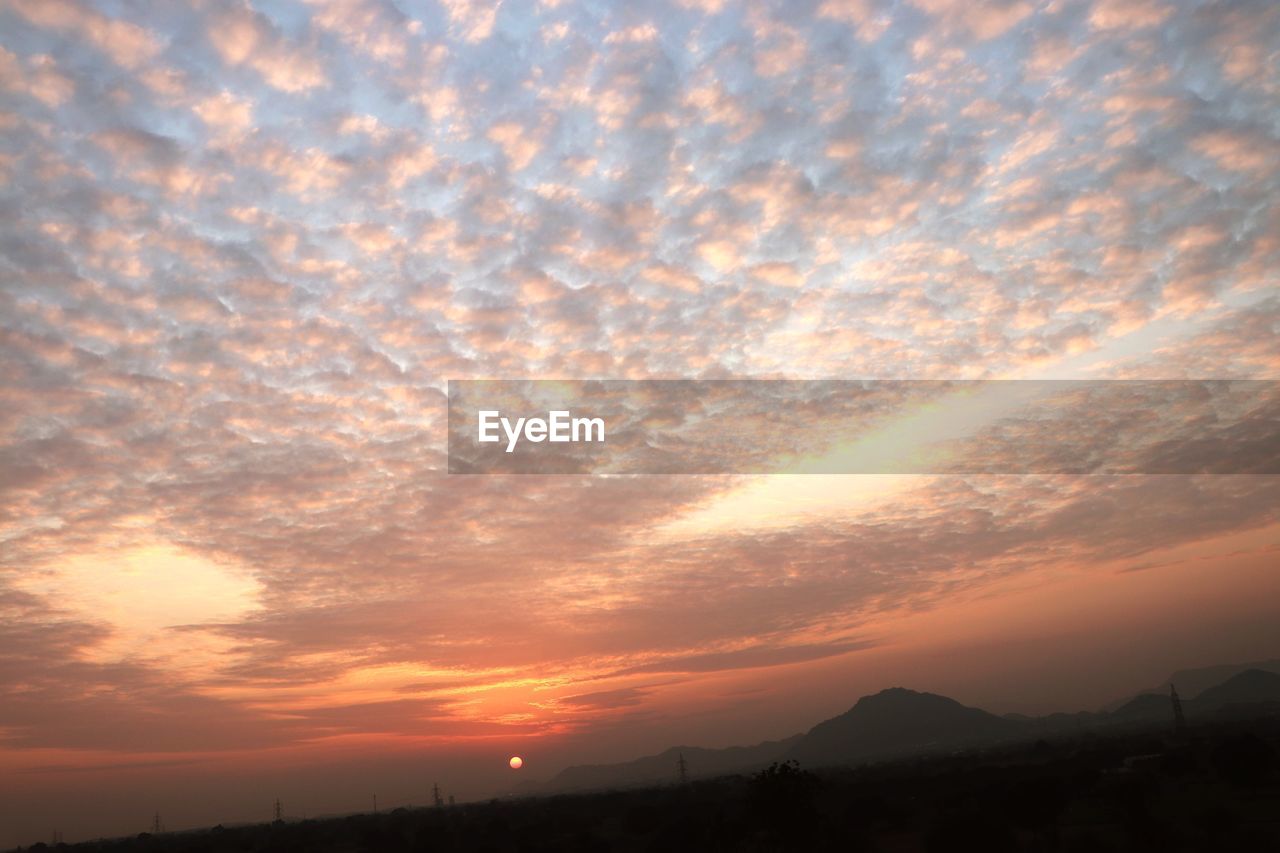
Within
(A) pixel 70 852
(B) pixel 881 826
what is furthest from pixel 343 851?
(A) pixel 70 852

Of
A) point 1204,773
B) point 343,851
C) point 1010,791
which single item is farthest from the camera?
point 343,851

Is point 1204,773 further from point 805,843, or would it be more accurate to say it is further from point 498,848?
point 498,848

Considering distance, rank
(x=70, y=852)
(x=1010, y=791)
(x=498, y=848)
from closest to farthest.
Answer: (x=1010, y=791)
(x=498, y=848)
(x=70, y=852)

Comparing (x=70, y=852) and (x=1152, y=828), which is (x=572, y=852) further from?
(x=70, y=852)

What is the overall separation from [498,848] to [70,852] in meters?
135

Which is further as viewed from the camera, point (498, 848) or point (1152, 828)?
point (498, 848)

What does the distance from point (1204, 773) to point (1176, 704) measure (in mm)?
129604

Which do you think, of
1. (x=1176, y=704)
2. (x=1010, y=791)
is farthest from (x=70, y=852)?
(x=1176, y=704)

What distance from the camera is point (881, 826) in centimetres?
6606

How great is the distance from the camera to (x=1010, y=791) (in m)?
58.7

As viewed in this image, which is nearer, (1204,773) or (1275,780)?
(1275,780)

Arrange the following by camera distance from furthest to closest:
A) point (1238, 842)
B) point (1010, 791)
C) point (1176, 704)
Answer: point (1176, 704)
point (1010, 791)
point (1238, 842)

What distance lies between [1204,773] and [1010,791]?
840 inches

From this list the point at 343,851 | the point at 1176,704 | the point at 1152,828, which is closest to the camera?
the point at 1152,828
